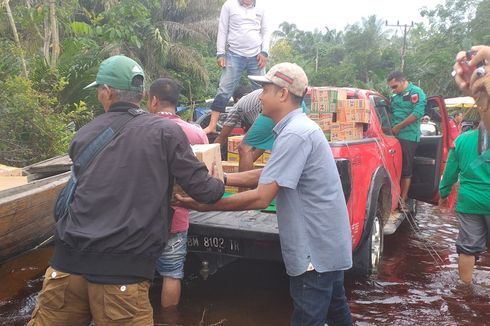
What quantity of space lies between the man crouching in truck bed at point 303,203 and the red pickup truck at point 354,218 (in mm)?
1068

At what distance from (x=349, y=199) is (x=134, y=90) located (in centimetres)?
217

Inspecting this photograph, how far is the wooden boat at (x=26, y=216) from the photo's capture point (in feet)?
13.7

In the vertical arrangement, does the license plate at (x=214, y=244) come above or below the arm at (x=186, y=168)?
below

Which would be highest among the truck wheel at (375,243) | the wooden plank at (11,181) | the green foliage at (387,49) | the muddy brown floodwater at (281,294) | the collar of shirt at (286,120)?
the green foliage at (387,49)

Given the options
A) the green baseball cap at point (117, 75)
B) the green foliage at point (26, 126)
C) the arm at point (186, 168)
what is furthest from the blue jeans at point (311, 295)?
the green foliage at point (26, 126)

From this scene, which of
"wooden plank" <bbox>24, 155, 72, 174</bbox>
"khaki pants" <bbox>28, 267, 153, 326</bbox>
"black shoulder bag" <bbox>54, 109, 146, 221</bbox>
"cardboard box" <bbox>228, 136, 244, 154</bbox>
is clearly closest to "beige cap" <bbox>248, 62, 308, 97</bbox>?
"black shoulder bag" <bbox>54, 109, 146, 221</bbox>

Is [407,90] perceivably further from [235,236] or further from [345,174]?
[235,236]

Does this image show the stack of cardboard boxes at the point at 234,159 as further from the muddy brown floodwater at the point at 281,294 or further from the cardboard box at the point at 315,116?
the muddy brown floodwater at the point at 281,294

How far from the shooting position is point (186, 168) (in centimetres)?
234

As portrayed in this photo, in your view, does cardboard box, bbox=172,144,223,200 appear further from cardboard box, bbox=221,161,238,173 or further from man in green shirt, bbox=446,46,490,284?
man in green shirt, bbox=446,46,490,284

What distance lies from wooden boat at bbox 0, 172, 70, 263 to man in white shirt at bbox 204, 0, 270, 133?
2.25 m

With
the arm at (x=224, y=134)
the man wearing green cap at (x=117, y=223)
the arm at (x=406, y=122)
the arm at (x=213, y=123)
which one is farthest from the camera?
the arm at (x=406, y=122)

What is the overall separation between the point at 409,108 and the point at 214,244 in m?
3.94

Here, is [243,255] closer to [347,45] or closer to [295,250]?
[295,250]
